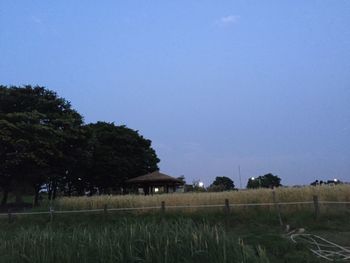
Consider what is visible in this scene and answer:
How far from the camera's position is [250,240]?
1309 cm

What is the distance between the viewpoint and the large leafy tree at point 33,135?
2983 centimetres

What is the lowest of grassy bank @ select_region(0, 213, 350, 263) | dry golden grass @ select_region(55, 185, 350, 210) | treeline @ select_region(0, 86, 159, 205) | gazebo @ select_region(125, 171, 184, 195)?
grassy bank @ select_region(0, 213, 350, 263)

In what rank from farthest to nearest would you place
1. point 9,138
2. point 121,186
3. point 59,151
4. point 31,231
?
point 121,186 → point 59,151 → point 9,138 → point 31,231

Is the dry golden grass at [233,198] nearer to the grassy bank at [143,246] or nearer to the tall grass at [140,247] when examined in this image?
the grassy bank at [143,246]

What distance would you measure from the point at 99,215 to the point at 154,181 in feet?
56.6

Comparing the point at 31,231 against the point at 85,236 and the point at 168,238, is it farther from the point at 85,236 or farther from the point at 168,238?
the point at 168,238

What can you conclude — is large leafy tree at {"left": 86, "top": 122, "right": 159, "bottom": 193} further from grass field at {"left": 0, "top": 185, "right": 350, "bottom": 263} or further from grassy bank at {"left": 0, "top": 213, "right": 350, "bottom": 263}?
grassy bank at {"left": 0, "top": 213, "right": 350, "bottom": 263}

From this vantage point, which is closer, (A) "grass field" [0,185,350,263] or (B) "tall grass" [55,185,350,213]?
(A) "grass field" [0,185,350,263]

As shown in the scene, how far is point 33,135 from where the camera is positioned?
3031 centimetres

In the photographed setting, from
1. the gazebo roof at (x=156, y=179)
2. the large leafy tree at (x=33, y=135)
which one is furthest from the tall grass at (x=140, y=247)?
the gazebo roof at (x=156, y=179)

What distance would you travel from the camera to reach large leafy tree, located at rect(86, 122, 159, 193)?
47.1m

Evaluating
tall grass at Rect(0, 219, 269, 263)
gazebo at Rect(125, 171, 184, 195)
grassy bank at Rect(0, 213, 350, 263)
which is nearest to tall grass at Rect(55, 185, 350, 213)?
grassy bank at Rect(0, 213, 350, 263)

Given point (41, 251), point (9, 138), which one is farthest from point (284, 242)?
point (9, 138)

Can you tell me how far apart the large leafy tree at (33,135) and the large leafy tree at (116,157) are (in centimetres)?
951
